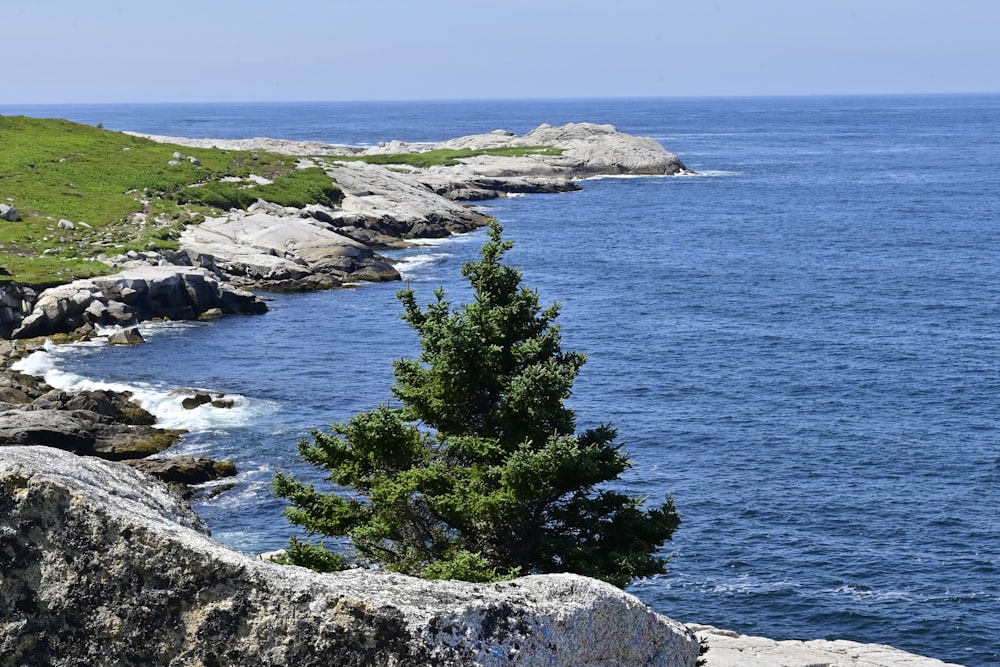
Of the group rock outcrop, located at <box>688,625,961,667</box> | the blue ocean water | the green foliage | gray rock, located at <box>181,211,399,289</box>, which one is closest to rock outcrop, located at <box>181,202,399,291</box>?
gray rock, located at <box>181,211,399,289</box>

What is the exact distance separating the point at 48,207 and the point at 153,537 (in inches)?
4379

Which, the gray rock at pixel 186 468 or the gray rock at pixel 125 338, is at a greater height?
the gray rock at pixel 125 338

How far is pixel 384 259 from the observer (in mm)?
116812

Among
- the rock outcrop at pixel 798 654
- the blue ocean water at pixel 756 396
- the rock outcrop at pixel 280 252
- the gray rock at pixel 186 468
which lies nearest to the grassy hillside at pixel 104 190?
the rock outcrop at pixel 280 252

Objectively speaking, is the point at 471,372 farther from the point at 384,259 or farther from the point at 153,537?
the point at 384,259

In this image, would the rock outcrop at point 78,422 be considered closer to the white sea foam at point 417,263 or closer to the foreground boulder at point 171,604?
the foreground boulder at point 171,604

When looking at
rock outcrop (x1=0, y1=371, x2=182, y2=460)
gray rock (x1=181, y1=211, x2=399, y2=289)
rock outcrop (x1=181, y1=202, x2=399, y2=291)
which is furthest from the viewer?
gray rock (x1=181, y1=211, x2=399, y2=289)

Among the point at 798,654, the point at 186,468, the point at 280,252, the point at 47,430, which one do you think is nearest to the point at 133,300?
the point at 280,252

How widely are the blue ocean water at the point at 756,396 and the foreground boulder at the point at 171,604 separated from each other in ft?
107

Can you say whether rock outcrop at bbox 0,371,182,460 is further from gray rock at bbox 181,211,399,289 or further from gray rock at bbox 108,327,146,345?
gray rock at bbox 181,211,399,289

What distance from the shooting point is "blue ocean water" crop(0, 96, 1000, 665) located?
44031 mm

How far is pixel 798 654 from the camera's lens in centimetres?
3244

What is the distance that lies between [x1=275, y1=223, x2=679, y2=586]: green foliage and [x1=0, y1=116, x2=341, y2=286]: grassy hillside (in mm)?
65727

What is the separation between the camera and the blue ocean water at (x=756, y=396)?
4403 cm
